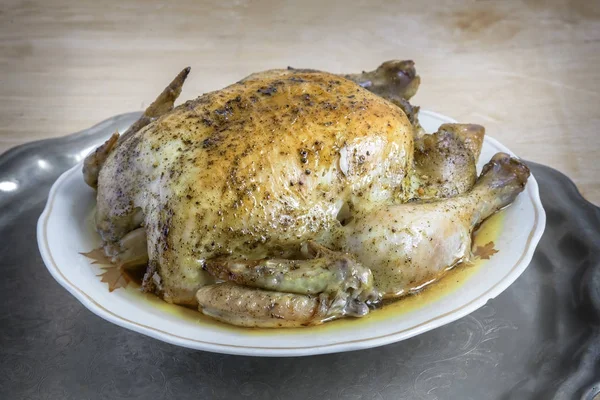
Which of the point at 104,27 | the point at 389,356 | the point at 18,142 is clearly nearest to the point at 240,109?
the point at 389,356

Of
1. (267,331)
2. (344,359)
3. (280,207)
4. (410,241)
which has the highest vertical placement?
(280,207)

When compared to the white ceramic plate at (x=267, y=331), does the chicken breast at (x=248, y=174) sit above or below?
above

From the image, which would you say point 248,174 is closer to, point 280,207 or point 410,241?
point 280,207

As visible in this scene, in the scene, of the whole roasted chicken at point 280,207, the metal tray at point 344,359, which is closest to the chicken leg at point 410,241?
the whole roasted chicken at point 280,207

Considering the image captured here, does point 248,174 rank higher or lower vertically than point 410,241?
higher

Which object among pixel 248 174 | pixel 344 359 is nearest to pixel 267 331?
pixel 344 359

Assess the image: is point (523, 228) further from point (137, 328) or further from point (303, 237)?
point (137, 328)

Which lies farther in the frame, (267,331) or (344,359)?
(344,359)

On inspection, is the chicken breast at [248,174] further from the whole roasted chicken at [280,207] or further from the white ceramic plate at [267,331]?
the white ceramic plate at [267,331]
